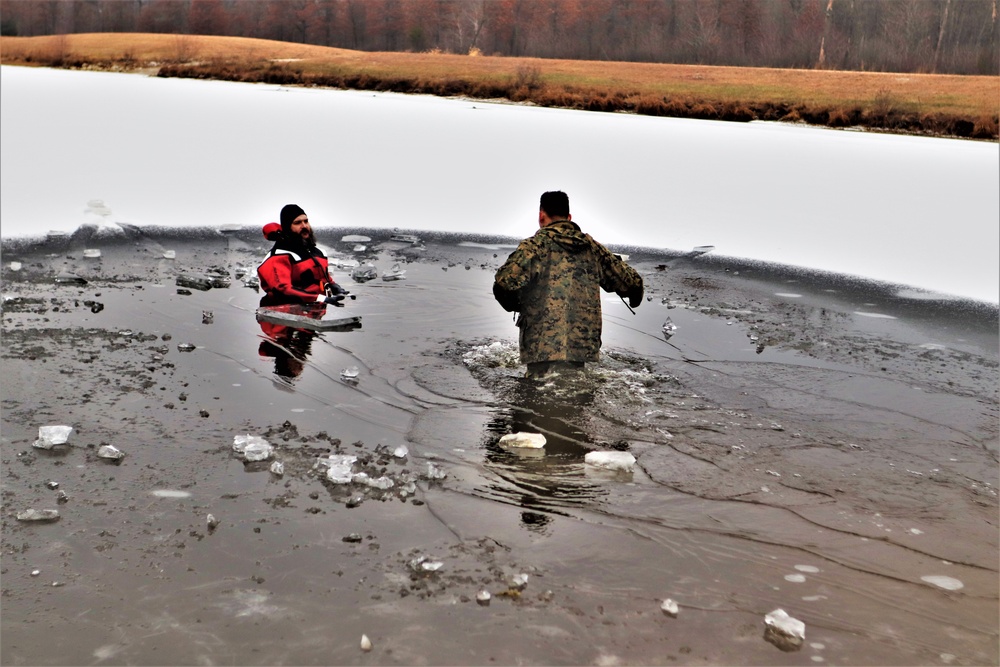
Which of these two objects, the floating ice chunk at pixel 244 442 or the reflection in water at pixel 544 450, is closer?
the reflection in water at pixel 544 450

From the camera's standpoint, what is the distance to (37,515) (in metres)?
4.67

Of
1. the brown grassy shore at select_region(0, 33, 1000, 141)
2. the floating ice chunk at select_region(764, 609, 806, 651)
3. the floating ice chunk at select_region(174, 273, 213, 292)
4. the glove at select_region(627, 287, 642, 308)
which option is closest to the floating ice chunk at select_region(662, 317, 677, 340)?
the glove at select_region(627, 287, 642, 308)

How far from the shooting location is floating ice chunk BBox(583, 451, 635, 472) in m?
5.59

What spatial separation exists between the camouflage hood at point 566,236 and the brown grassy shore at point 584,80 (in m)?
14.3

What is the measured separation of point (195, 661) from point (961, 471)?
4.53 metres

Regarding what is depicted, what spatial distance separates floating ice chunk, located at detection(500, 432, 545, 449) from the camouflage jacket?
1.18 m

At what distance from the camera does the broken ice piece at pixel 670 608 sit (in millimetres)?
4039

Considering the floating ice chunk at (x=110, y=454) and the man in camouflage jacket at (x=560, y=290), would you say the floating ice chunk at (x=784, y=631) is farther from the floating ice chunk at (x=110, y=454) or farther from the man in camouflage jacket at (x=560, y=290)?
the floating ice chunk at (x=110, y=454)

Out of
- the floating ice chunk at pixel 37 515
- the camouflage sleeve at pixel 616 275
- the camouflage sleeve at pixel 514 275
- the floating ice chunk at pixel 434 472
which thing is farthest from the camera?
the camouflage sleeve at pixel 616 275

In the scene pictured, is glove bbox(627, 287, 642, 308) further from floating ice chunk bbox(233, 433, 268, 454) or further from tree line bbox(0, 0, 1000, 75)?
tree line bbox(0, 0, 1000, 75)

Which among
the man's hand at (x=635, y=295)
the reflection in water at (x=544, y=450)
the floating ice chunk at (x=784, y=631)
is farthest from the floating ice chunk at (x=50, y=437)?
the floating ice chunk at (x=784, y=631)

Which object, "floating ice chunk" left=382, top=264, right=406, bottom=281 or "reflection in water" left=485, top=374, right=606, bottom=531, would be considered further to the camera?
"floating ice chunk" left=382, top=264, right=406, bottom=281

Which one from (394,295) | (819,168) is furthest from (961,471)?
(819,168)

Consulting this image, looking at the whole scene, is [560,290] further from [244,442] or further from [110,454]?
[110,454]
